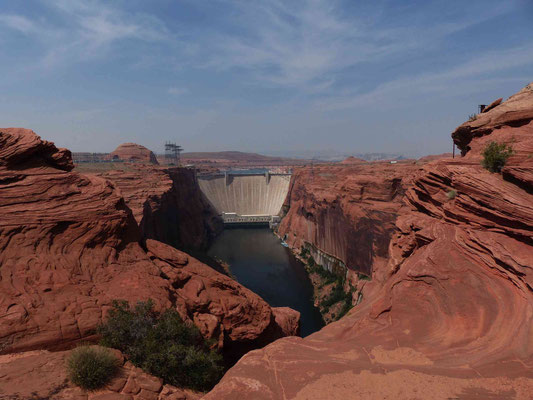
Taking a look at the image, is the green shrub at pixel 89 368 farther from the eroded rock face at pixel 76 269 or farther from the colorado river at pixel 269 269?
the colorado river at pixel 269 269

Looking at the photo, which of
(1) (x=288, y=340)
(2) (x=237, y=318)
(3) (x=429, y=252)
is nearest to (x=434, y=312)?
(3) (x=429, y=252)

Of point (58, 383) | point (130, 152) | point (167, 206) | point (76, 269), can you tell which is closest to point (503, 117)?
point (58, 383)

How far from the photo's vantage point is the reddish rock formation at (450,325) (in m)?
8.24

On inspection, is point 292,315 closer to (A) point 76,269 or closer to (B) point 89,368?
(A) point 76,269

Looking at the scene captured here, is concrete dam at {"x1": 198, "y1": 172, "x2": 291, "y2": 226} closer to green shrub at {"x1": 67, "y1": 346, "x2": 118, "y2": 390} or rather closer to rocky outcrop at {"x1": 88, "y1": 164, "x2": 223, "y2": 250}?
rocky outcrop at {"x1": 88, "y1": 164, "x2": 223, "y2": 250}

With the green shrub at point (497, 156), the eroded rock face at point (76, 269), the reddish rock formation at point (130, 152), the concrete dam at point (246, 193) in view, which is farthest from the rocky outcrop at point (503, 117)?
the reddish rock formation at point (130, 152)

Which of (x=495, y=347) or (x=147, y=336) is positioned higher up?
(x=495, y=347)

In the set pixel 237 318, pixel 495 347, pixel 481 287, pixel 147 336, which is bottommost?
pixel 237 318

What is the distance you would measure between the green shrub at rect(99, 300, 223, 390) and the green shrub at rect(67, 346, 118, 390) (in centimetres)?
140

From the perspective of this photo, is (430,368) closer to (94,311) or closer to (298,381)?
(298,381)

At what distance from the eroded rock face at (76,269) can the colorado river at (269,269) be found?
2440 cm

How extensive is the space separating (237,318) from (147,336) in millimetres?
5589

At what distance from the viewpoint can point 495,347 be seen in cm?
876

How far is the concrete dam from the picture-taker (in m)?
93.8
